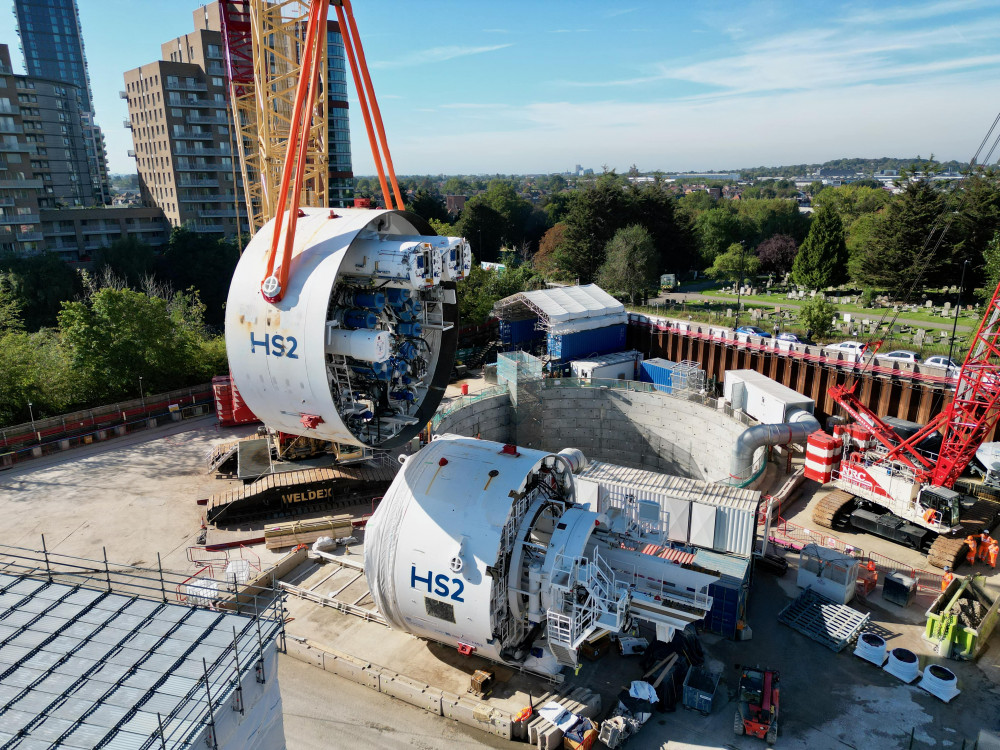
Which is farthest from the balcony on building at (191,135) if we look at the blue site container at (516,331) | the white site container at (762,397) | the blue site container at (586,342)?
the white site container at (762,397)

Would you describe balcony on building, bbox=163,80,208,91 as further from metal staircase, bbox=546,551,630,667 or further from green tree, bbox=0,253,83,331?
metal staircase, bbox=546,551,630,667

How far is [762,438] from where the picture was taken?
3309 centimetres

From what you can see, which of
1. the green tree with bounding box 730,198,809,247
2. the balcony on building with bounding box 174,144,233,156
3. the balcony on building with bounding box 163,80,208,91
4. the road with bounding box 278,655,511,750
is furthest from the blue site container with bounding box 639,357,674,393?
the balcony on building with bounding box 163,80,208,91

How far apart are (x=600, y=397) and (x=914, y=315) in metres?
37.3

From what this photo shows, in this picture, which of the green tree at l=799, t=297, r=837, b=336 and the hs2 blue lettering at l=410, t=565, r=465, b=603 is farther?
the green tree at l=799, t=297, r=837, b=336

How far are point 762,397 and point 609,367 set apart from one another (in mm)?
11407

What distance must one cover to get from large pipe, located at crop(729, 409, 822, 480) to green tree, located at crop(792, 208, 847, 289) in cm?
4629

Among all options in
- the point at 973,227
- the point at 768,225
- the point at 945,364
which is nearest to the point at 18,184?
the point at 945,364

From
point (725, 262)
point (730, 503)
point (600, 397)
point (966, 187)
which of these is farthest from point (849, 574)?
point (725, 262)

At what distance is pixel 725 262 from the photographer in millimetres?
81438

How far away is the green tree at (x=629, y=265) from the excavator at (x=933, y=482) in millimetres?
37360

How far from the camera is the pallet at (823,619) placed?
22188mm

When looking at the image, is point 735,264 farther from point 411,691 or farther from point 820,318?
point 411,691

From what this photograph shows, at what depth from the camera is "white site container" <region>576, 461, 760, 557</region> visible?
25062mm
